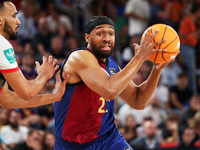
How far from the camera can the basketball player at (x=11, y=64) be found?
154 inches

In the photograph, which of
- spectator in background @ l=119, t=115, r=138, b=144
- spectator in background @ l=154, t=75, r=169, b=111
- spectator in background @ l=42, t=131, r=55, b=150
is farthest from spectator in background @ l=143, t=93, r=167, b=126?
spectator in background @ l=42, t=131, r=55, b=150

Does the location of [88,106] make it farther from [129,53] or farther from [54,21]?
[54,21]

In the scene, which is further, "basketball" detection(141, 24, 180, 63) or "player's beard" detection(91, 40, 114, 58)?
"player's beard" detection(91, 40, 114, 58)

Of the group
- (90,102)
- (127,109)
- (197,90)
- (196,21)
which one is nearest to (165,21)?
(196,21)

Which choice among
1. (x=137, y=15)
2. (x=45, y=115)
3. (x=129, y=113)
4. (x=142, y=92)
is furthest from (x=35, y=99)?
(x=137, y=15)

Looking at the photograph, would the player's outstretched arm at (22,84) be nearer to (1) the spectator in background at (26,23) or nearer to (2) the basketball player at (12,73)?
(2) the basketball player at (12,73)

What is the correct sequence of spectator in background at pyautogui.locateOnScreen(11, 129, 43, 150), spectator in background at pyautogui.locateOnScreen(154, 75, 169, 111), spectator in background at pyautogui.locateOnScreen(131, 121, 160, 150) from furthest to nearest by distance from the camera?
spectator in background at pyautogui.locateOnScreen(154, 75, 169, 111)
spectator in background at pyautogui.locateOnScreen(131, 121, 160, 150)
spectator in background at pyautogui.locateOnScreen(11, 129, 43, 150)

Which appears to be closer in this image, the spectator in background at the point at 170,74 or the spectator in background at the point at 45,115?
the spectator in background at the point at 45,115

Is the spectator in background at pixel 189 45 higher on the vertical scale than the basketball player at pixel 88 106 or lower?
lower

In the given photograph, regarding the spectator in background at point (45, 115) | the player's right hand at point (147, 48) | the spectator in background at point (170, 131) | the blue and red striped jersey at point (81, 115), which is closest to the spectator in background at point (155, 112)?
the spectator in background at point (170, 131)

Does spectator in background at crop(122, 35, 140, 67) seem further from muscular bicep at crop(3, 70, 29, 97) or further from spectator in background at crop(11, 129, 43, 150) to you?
muscular bicep at crop(3, 70, 29, 97)

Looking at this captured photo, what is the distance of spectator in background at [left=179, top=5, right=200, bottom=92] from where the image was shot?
10.7m

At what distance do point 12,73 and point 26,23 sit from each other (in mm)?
7567

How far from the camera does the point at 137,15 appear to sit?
11.2 meters
